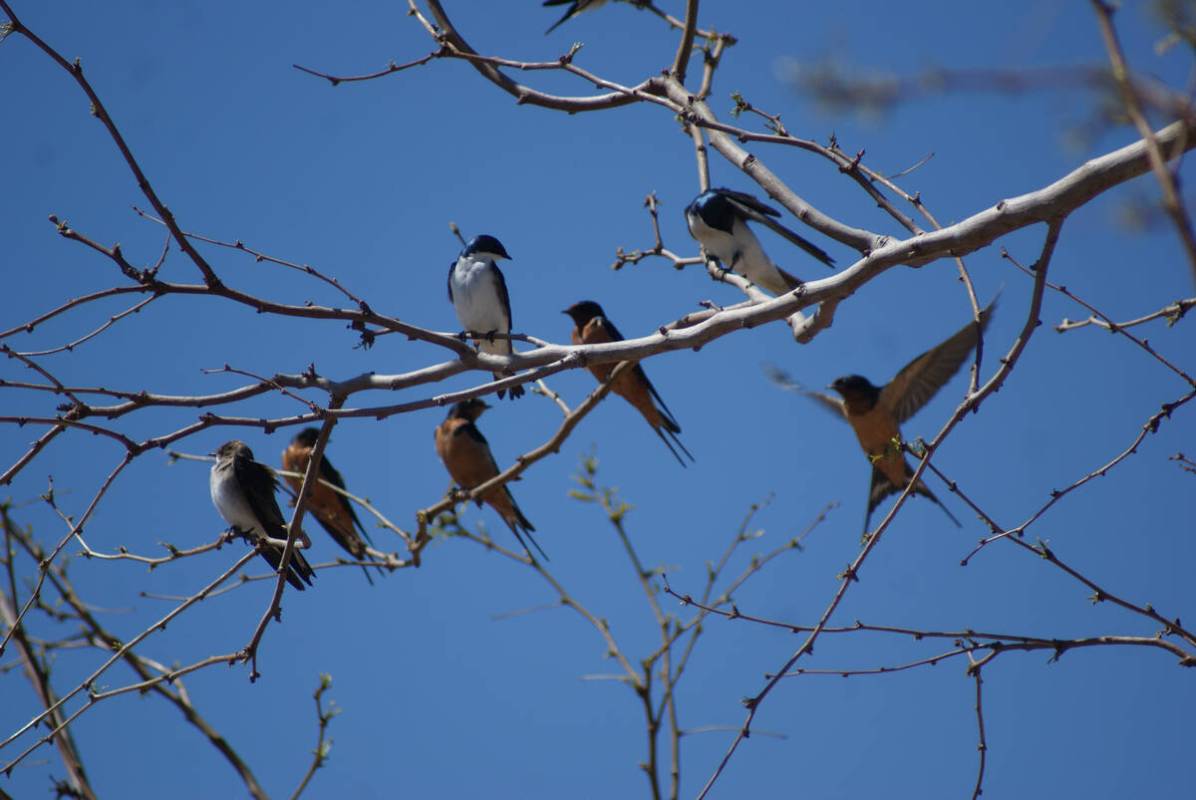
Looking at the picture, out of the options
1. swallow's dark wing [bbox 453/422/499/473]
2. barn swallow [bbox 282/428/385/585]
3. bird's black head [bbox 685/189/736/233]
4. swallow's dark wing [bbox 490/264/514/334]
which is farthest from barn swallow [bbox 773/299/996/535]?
barn swallow [bbox 282/428/385/585]

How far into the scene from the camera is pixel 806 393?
23.1 ft

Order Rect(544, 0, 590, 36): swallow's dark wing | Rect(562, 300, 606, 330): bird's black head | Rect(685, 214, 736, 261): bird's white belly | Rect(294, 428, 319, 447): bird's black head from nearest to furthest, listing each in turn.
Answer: Rect(544, 0, 590, 36): swallow's dark wing
Rect(685, 214, 736, 261): bird's white belly
Rect(562, 300, 606, 330): bird's black head
Rect(294, 428, 319, 447): bird's black head

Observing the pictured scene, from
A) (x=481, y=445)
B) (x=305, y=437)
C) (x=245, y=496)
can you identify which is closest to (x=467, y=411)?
(x=481, y=445)

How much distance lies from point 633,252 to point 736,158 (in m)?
1.70

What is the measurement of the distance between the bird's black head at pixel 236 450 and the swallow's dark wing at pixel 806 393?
3.15 metres

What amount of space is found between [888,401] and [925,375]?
0.94ft

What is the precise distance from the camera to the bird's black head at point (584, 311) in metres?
8.17

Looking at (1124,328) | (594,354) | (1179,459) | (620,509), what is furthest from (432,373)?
(1179,459)

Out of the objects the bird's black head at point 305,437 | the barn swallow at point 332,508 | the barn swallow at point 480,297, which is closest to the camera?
the barn swallow at point 480,297

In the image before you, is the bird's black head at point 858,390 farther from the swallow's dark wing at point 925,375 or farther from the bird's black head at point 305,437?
the bird's black head at point 305,437

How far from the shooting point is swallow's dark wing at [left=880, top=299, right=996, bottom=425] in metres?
5.71

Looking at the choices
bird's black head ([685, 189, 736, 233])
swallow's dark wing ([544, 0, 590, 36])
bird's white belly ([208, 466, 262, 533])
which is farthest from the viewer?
bird's white belly ([208, 466, 262, 533])

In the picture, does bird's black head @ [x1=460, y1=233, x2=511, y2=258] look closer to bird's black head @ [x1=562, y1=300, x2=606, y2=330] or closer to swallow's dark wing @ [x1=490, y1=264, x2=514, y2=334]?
swallow's dark wing @ [x1=490, y1=264, x2=514, y2=334]

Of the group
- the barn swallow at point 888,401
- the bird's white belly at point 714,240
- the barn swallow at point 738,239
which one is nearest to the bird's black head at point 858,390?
the barn swallow at point 888,401
